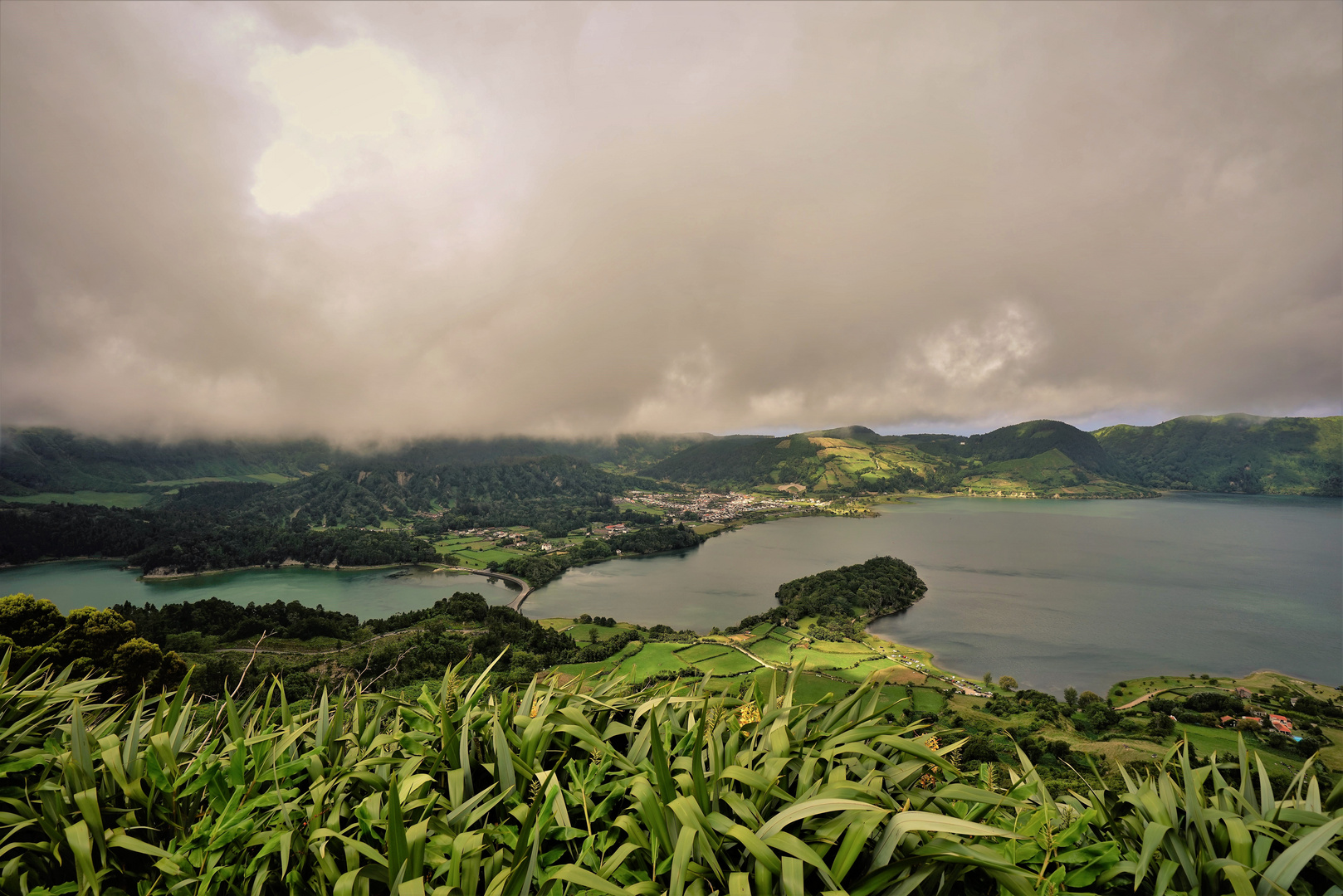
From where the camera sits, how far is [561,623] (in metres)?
53.9

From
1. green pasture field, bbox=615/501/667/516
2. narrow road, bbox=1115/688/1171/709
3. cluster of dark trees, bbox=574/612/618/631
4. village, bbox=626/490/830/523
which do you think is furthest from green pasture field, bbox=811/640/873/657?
green pasture field, bbox=615/501/667/516

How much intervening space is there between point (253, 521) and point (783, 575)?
12778cm

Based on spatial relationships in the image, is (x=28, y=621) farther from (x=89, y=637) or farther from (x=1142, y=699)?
(x=1142, y=699)

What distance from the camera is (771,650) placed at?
44250 mm

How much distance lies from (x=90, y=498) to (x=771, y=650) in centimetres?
18498

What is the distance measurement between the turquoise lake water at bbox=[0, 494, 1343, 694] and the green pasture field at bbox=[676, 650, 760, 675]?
1436cm

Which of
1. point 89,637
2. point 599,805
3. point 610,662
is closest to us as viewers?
point 599,805

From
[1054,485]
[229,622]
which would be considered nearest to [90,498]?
[229,622]

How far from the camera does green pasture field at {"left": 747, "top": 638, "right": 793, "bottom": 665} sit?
42.2m

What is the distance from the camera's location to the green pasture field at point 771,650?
42219mm

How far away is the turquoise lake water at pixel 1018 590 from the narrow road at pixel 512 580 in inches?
64.6

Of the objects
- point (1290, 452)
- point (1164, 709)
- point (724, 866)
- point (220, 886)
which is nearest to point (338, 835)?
point (220, 886)

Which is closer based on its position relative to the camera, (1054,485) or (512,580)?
(512,580)

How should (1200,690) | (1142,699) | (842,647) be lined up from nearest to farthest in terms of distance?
1. (1142,699)
2. (1200,690)
3. (842,647)
